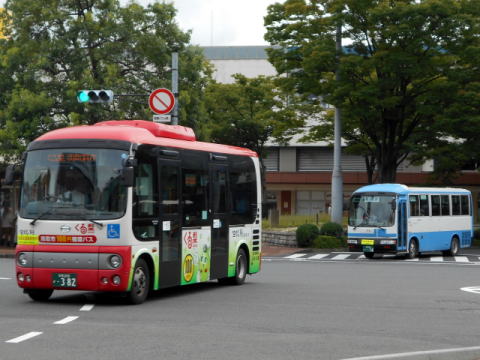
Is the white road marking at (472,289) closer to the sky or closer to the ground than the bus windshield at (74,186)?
closer to the ground

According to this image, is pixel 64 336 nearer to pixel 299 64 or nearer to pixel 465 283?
pixel 465 283

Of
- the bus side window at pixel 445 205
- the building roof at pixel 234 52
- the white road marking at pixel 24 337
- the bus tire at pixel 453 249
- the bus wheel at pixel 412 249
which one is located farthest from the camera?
the building roof at pixel 234 52

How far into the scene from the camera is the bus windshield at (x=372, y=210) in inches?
1348

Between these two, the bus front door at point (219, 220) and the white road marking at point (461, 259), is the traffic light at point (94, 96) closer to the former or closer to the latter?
the bus front door at point (219, 220)

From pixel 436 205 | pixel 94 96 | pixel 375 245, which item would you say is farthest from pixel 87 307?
pixel 436 205

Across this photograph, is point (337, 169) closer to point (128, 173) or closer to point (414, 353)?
point (128, 173)

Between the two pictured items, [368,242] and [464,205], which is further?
[464,205]

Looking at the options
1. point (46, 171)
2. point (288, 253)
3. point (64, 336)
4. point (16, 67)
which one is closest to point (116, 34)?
point (16, 67)

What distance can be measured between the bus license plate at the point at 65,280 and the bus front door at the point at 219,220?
405 cm

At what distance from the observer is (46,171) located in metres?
15.2

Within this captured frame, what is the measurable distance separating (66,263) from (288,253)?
72.9 ft

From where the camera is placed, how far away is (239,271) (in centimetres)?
1984

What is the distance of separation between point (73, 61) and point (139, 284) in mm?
24013

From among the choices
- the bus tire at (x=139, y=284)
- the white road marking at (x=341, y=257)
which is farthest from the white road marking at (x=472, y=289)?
the white road marking at (x=341, y=257)
